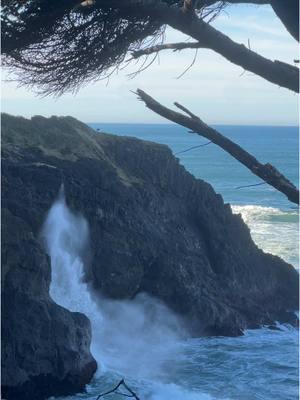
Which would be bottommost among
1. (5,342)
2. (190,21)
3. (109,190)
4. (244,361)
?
(244,361)

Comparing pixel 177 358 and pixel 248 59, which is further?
pixel 177 358

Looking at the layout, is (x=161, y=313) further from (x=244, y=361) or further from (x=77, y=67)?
(x=77, y=67)

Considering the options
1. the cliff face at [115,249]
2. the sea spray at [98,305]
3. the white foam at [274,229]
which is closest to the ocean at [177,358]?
the sea spray at [98,305]

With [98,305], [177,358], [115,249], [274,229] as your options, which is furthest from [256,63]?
[274,229]

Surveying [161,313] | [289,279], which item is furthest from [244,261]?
[161,313]

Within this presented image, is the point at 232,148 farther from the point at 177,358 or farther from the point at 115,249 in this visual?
the point at 115,249

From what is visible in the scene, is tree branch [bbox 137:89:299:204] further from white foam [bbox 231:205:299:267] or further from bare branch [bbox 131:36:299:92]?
white foam [bbox 231:205:299:267]
